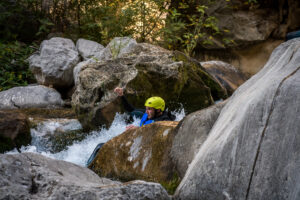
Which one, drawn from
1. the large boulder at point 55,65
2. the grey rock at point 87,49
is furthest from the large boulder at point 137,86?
the grey rock at point 87,49

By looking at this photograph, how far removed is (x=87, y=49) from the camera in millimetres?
9930

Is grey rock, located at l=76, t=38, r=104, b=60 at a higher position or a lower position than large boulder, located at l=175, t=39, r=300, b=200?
lower

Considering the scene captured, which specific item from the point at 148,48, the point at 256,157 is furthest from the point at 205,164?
the point at 148,48

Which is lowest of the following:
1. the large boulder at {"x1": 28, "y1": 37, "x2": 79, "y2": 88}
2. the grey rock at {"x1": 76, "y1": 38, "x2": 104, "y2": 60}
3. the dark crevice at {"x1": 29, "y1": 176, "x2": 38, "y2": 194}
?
the large boulder at {"x1": 28, "y1": 37, "x2": 79, "y2": 88}

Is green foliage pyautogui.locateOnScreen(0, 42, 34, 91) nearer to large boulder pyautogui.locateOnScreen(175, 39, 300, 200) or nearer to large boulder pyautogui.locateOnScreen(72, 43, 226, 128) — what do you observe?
large boulder pyautogui.locateOnScreen(72, 43, 226, 128)

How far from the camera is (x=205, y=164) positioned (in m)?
2.26

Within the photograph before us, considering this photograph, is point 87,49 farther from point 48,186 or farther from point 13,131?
point 48,186

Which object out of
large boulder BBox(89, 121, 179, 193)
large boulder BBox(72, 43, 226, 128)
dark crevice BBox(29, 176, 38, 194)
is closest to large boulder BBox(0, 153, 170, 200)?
dark crevice BBox(29, 176, 38, 194)

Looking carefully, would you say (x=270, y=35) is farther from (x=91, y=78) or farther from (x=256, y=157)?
(x=256, y=157)

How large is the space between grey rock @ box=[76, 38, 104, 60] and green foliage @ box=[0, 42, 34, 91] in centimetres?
170

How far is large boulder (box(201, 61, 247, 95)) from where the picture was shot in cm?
777

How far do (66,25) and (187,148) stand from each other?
10.7 m

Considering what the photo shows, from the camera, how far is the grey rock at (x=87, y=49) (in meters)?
9.71

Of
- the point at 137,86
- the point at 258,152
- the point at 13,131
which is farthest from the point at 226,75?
the point at 258,152
